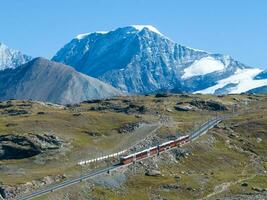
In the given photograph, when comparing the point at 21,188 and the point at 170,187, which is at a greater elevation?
the point at 21,188

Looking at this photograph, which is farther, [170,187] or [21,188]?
[170,187]

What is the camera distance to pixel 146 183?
195750 millimetres

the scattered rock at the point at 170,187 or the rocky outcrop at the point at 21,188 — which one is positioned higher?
the rocky outcrop at the point at 21,188

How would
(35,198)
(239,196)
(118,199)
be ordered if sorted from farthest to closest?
(239,196) → (118,199) → (35,198)

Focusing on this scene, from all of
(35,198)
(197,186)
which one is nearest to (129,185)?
(197,186)

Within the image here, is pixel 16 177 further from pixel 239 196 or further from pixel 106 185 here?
pixel 239 196

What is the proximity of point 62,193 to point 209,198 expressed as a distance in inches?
1689

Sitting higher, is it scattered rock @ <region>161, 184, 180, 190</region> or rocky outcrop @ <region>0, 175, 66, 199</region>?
rocky outcrop @ <region>0, 175, 66, 199</region>

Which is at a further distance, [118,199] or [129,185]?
[129,185]

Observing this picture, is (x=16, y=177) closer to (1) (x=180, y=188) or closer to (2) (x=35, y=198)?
(2) (x=35, y=198)

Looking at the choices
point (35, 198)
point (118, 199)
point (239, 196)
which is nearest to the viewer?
point (35, 198)

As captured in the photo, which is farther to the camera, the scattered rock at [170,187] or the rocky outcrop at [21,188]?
the scattered rock at [170,187]

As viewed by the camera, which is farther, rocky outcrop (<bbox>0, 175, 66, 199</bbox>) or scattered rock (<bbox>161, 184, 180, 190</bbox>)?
scattered rock (<bbox>161, 184, 180, 190</bbox>)

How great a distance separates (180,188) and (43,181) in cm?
3980
